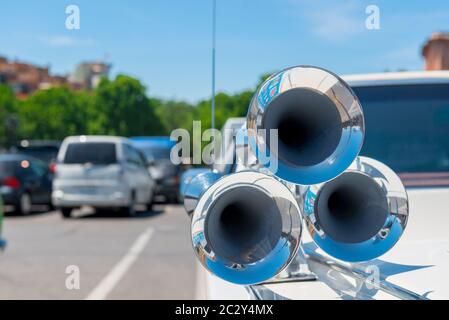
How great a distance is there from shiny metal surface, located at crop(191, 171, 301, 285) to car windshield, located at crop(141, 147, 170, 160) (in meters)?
17.0

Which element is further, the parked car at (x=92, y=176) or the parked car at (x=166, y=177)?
the parked car at (x=166, y=177)

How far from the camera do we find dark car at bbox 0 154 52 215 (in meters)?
13.6

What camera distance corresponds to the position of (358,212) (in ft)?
6.46

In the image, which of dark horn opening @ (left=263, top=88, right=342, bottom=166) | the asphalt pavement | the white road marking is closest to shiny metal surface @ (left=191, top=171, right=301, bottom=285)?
dark horn opening @ (left=263, top=88, right=342, bottom=166)

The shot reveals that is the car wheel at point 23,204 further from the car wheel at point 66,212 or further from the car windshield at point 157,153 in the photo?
the car windshield at point 157,153

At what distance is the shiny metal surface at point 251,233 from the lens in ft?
5.34

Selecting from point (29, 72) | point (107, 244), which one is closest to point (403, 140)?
point (107, 244)

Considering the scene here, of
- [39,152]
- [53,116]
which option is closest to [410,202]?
[39,152]

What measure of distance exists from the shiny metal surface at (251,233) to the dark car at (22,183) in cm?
1257

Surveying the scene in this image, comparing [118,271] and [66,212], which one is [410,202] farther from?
[66,212]

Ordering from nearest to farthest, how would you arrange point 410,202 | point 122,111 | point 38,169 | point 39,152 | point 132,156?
1. point 410,202
2. point 132,156
3. point 38,169
4. point 39,152
5. point 122,111

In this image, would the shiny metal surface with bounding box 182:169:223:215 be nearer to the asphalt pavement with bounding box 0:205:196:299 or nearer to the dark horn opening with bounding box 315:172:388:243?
the dark horn opening with bounding box 315:172:388:243

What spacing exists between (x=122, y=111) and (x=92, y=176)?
52914 millimetres

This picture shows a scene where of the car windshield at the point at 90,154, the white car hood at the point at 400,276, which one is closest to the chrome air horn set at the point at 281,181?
the white car hood at the point at 400,276
